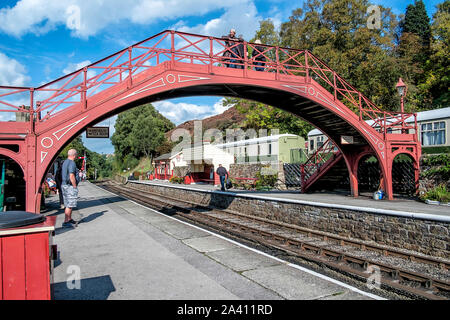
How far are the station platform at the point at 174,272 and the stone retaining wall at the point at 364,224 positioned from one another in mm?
4203

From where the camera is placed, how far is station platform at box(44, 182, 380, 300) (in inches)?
181

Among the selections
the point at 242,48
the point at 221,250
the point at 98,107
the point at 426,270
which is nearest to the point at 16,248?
the point at 221,250

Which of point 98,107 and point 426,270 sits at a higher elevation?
point 98,107

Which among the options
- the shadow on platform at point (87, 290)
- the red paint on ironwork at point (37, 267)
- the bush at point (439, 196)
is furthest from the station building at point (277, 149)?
the red paint on ironwork at point (37, 267)

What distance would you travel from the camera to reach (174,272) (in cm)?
541

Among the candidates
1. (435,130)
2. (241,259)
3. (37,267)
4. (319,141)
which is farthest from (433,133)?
(37,267)

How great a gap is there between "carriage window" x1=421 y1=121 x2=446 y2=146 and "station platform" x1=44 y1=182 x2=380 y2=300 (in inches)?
644

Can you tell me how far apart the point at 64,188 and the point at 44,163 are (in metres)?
0.94

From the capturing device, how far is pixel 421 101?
3325 centimetres

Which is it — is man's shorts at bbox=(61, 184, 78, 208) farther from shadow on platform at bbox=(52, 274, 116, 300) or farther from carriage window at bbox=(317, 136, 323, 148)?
carriage window at bbox=(317, 136, 323, 148)

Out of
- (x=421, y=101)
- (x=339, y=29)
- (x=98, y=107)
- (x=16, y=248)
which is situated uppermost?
(x=339, y=29)

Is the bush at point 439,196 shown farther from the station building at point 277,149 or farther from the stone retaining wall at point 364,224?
the station building at point 277,149

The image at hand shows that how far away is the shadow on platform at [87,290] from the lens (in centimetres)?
439
